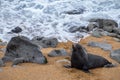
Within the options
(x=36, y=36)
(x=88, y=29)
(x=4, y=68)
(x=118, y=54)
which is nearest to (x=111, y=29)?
(x=88, y=29)

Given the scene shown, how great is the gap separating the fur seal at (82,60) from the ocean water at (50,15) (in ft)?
14.0

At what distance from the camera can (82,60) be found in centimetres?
808

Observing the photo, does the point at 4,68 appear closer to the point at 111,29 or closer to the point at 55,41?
the point at 55,41

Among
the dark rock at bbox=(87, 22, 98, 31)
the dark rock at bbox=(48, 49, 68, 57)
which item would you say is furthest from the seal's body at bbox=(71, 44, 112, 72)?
the dark rock at bbox=(87, 22, 98, 31)

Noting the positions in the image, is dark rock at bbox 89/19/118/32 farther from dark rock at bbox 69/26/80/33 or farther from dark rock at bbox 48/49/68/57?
dark rock at bbox 48/49/68/57

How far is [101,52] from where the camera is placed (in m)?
9.96

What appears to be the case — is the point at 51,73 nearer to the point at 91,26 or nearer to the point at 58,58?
the point at 58,58

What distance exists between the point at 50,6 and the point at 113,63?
367 inches

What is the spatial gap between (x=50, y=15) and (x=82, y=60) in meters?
8.45

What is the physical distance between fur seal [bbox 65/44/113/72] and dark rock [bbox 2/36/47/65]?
2.93 ft

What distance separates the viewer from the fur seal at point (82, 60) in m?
8.02

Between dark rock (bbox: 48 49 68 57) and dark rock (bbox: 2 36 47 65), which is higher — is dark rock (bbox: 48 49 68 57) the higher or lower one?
the lower one

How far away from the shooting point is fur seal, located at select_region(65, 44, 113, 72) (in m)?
8.02

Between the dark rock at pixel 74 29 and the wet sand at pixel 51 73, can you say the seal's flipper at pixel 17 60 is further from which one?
the dark rock at pixel 74 29
